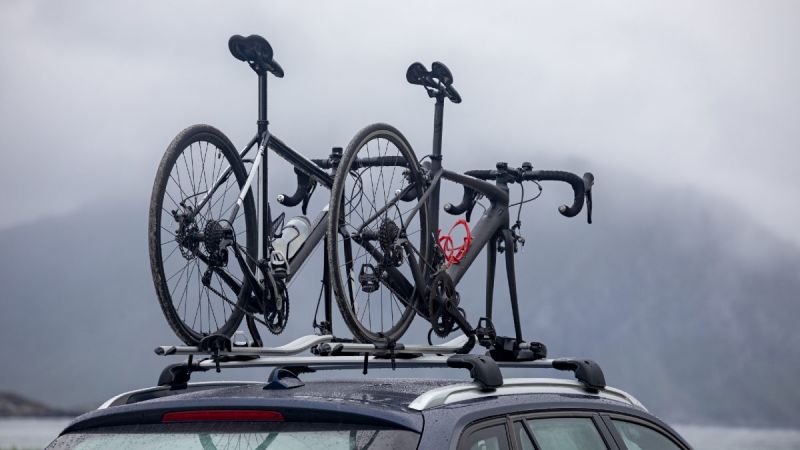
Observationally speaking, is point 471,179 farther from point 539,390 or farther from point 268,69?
point 539,390

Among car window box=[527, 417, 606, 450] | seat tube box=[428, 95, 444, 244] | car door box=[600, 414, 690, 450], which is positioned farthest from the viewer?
seat tube box=[428, 95, 444, 244]

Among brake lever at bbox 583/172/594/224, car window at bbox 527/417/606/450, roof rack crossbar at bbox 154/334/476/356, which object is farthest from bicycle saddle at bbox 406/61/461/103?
car window at bbox 527/417/606/450

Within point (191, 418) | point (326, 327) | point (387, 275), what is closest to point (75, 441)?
point (191, 418)

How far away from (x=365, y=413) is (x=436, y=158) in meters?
4.13

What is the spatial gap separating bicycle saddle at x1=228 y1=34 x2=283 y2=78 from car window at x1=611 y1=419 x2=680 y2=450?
9.42 ft

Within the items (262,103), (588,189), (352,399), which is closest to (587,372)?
(352,399)

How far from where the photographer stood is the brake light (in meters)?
3.84

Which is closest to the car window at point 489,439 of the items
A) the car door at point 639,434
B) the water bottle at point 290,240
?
the car door at point 639,434

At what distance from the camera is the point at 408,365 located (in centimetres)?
510

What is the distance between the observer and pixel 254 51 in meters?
6.78

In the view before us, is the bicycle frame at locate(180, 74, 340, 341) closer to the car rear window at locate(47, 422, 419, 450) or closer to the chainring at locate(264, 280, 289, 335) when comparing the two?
the chainring at locate(264, 280, 289, 335)

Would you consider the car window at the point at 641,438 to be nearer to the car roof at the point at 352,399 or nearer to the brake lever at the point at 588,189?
the car roof at the point at 352,399

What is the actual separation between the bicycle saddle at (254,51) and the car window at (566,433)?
9.61 ft

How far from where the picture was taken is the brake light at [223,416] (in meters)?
3.84
